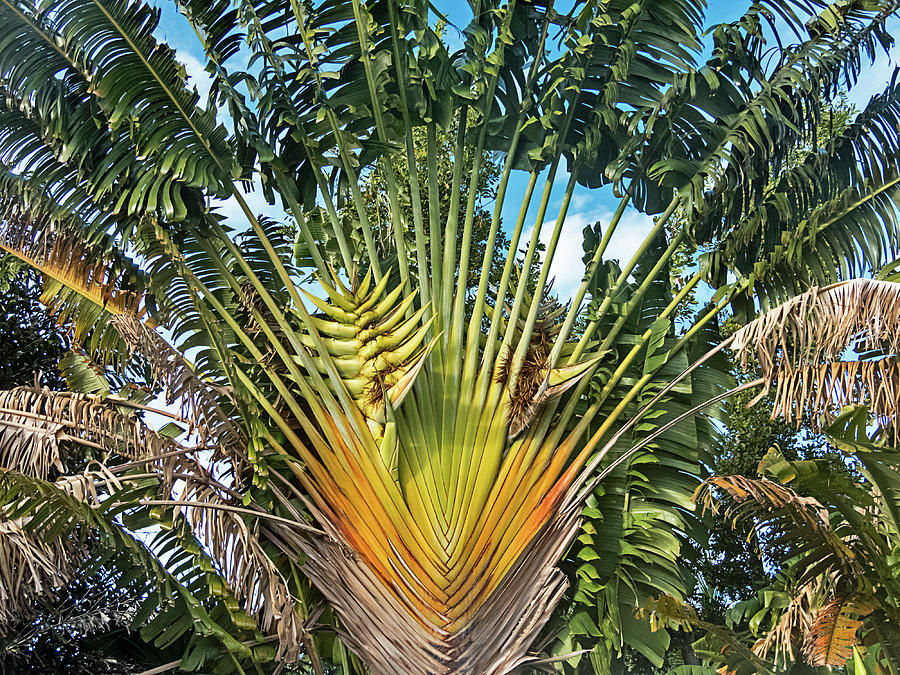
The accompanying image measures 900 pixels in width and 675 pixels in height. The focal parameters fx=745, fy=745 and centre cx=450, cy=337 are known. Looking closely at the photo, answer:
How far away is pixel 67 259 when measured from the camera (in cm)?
518

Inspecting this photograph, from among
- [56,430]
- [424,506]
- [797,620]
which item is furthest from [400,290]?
[797,620]

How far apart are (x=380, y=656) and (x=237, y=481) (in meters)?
1.37

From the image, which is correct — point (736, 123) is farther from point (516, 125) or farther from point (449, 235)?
point (449, 235)

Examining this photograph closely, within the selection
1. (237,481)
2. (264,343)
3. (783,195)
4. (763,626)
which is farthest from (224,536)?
(763,626)

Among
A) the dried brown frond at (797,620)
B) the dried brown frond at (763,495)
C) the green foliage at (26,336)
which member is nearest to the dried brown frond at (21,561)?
the dried brown frond at (763,495)

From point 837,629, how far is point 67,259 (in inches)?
208

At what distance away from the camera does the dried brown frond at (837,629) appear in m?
3.87

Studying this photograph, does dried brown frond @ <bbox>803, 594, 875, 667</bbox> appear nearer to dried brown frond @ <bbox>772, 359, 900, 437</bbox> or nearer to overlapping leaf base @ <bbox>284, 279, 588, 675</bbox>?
dried brown frond @ <bbox>772, 359, 900, 437</bbox>

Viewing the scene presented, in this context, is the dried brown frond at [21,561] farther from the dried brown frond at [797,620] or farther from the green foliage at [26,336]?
the green foliage at [26,336]

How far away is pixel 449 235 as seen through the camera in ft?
16.5

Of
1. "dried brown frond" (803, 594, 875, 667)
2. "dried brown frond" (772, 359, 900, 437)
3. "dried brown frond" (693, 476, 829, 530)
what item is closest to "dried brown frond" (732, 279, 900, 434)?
"dried brown frond" (772, 359, 900, 437)

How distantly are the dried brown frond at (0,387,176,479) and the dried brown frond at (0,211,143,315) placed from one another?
4.02 ft

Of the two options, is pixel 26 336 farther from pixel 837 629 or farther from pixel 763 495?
pixel 837 629

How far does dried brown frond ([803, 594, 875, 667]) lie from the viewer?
3871mm
